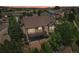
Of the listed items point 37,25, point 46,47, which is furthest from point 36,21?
point 46,47

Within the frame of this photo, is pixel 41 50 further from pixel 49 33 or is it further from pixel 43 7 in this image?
pixel 43 7

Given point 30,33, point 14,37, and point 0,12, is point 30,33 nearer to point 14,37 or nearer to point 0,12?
point 14,37

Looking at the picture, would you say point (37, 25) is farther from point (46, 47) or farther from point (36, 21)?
point (46, 47)

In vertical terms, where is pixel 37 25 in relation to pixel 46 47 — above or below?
above

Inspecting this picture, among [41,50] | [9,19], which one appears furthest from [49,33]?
[9,19]

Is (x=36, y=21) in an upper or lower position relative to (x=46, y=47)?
upper

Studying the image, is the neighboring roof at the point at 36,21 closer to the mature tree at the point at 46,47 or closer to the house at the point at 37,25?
the house at the point at 37,25
